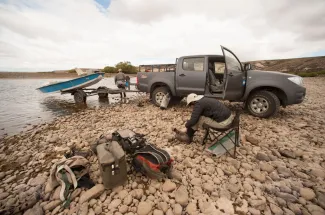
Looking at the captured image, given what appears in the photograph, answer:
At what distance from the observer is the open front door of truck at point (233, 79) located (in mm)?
4961

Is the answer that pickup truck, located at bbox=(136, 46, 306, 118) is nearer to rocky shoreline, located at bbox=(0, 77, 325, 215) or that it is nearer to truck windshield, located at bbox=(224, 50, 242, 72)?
truck windshield, located at bbox=(224, 50, 242, 72)

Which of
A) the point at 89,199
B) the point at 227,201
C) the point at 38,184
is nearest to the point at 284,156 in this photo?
the point at 227,201

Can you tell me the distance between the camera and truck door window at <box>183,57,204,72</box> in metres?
5.73

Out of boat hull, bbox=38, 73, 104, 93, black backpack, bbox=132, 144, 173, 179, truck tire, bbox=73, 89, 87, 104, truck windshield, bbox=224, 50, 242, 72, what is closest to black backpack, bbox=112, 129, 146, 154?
black backpack, bbox=132, 144, 173, 179

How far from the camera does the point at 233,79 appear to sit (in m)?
5.04

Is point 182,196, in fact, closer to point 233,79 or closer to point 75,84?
point 233,79

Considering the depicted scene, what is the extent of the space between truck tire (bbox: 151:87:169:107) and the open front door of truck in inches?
97.3

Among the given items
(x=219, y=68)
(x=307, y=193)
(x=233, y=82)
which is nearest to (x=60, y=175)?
(x=307, y=193)

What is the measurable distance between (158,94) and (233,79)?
3.07 m

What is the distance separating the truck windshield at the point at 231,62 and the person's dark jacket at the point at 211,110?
239cm

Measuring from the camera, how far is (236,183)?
2465 millimetres

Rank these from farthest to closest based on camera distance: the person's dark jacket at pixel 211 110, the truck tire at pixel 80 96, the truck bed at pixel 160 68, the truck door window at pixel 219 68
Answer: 1. the truck tire at pixel 80 96
2. the truck bed at pixel 160 68
3. the truck door window at pixel 219 68
4. the person's dark jacket at pixel 211 110

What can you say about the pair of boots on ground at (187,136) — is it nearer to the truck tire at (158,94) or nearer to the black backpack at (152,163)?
the black backpack at (152,163)

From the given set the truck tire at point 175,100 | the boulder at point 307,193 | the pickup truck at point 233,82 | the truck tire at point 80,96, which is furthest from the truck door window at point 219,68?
the truck tire at point 80,96
